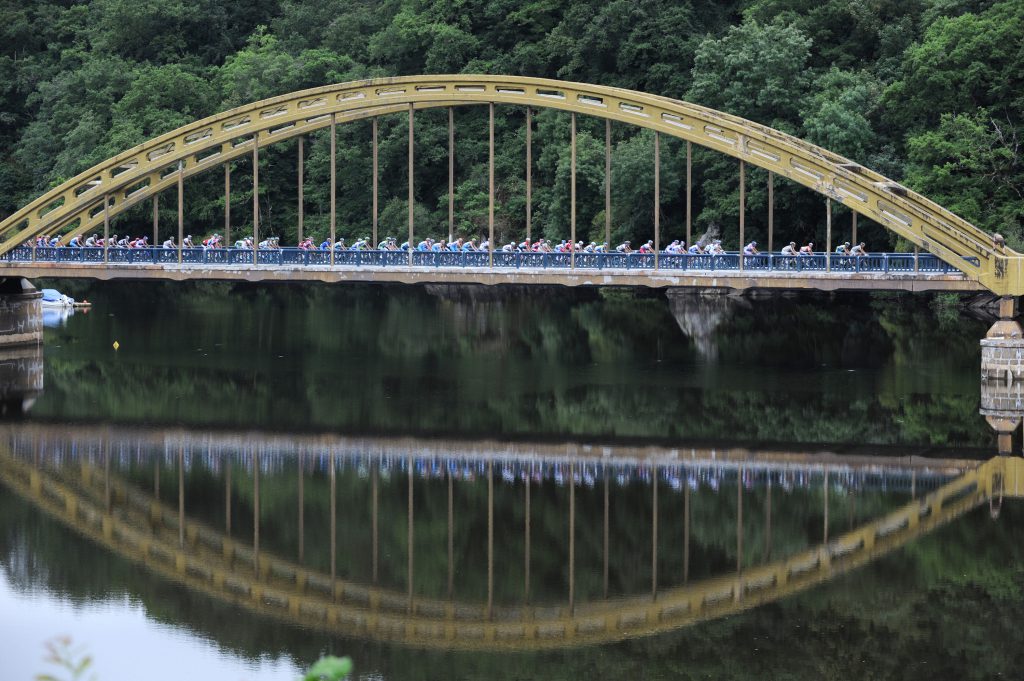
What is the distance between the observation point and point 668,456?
38375 millimetres

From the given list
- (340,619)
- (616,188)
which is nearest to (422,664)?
(340,619)

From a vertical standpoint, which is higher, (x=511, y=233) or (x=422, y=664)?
(x=511, y=233)

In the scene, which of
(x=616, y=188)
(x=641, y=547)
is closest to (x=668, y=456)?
(x=641, y=547)

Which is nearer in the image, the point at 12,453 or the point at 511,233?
the point at 12,453

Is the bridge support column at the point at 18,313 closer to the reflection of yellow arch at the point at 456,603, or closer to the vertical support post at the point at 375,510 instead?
the reflection of yellow arch at the point at 456,603

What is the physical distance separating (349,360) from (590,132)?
77.7 ft

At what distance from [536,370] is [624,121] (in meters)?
9.40

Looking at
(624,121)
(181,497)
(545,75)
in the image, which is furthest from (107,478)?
(545,75)

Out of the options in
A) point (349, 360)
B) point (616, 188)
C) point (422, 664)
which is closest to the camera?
point (422, 664)

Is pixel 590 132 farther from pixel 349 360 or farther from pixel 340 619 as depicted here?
pixel 340 619

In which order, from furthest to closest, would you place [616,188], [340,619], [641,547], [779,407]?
[616,188] < [779,407] < [641,547] < [340,619]

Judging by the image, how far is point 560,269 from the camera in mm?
47125

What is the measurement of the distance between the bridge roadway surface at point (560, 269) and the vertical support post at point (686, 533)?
12416 mm

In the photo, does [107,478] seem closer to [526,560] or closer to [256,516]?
[256,516]
